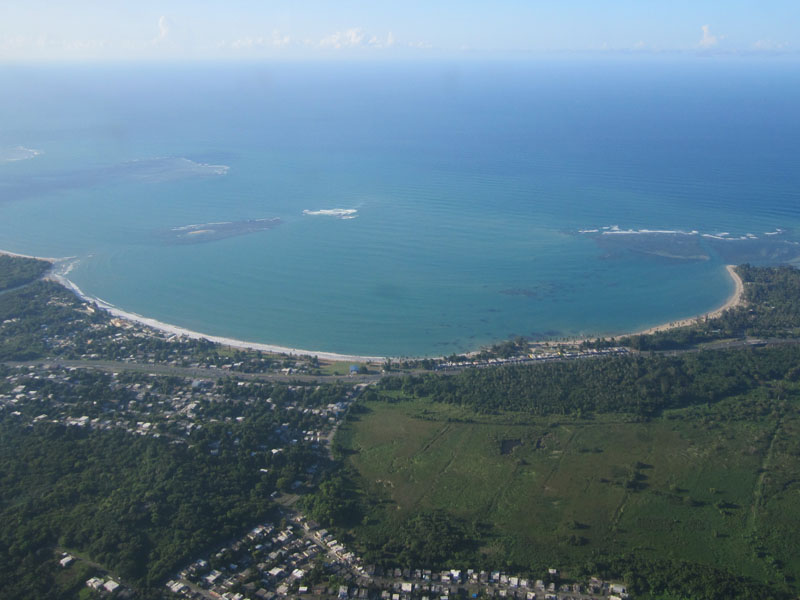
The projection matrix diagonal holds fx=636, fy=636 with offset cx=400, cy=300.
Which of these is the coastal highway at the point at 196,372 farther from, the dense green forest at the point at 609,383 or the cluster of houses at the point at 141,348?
the dense green forest at the point at 609,383

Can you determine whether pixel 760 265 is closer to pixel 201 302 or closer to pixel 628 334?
pixel 628 334

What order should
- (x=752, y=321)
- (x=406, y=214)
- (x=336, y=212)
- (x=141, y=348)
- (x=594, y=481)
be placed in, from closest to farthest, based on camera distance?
(x=594, y=481)
(x=141, y=348)
(x=752, y=321)
(x=406, y=214)
(x=336, y=212)

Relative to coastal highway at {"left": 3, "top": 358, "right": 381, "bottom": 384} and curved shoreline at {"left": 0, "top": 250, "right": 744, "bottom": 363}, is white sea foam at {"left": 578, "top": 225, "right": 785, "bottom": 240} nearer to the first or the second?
curved shoreline at {"left": 0, "top": 250, "right": 744, "bottom": 363}

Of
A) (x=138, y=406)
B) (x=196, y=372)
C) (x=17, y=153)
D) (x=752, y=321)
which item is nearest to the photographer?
(x=138, y=406)

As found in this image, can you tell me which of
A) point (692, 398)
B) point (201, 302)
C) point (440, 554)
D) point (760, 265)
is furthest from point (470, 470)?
point (760, 265)

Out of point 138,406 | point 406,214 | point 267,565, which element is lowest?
point 267,565

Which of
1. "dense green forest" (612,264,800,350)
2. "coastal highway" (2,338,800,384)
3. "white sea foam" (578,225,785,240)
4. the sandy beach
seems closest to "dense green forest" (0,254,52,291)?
the sandy beach

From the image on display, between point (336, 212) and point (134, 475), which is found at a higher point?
point (336, 212)

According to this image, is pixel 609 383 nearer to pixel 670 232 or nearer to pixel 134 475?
pixel 134 475

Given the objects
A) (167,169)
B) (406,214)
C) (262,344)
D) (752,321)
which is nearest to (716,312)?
(752,321)
